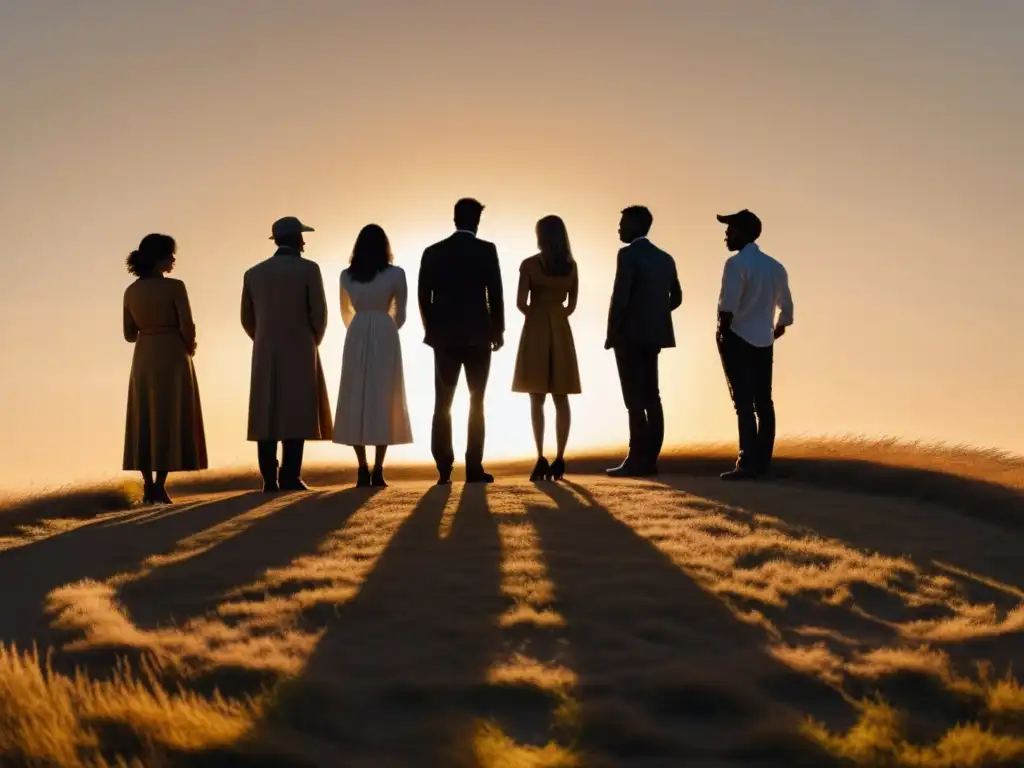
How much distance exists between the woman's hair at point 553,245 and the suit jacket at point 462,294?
0.63 meters

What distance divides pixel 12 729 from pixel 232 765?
111 cm

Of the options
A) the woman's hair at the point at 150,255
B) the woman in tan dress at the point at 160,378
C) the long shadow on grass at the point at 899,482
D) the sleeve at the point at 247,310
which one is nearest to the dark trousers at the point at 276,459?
the woman in tan dress at the point at 160,378

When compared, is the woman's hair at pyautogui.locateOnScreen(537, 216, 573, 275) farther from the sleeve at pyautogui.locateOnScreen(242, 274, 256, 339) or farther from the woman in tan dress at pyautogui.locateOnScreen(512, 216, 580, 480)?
the sleeve at pyautogui.locateOnScreen(242, 274, 256, 339)

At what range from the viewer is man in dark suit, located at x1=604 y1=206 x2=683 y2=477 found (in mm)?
12031

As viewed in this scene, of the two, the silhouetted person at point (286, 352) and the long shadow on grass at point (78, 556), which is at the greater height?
the silhouetted person at point (286, 352)

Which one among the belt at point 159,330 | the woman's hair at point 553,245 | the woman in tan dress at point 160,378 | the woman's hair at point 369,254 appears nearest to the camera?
the woman's hair at point 369,254

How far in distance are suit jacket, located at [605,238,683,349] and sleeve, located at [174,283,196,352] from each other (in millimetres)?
4287

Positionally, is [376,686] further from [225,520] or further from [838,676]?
[225,520]

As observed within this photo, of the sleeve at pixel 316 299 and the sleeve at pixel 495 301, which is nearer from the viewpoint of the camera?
the sleeve at pixel 495 301

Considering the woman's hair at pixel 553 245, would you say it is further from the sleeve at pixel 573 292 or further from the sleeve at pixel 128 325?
the sleeve at pixel 128 325

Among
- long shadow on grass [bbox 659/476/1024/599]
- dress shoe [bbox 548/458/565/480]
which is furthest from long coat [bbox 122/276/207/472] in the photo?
long shadow on grass [bbox 659/476/1024/599]

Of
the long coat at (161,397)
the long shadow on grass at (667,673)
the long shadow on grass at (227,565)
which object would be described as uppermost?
the long coat at (161,397)

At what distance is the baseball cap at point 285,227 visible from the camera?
11.7 meters

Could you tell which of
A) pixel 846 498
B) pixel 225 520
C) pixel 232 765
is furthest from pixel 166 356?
pixel 232 765
